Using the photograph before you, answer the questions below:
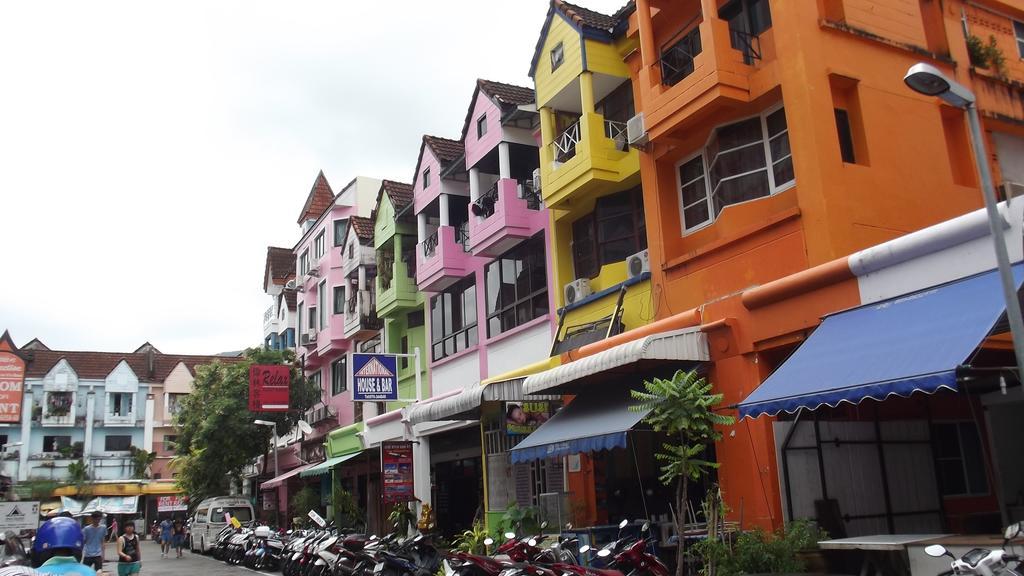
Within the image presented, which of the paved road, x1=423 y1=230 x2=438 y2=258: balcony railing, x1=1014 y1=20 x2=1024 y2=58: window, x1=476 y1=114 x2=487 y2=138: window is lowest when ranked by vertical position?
the paved road

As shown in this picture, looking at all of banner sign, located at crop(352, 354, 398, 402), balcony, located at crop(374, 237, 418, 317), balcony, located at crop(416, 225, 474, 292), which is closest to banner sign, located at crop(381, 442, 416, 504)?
banner sign, located at crop(352, 354, 398, 402)

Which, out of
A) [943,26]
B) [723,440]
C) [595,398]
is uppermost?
[943,26]

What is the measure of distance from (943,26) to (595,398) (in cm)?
926

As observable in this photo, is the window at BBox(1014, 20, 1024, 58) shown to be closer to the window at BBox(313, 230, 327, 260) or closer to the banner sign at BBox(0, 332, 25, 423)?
the window at BBox(313, 230, 327, 260)

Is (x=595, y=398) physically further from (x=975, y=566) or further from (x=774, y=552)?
(x=975, y=566)

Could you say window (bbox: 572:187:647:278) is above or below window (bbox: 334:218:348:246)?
below

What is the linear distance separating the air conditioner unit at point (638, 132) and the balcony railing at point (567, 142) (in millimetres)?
2229

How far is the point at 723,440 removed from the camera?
13.1 metres

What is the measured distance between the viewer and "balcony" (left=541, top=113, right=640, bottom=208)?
57.0 ft

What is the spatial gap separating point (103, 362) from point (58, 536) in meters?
61.8

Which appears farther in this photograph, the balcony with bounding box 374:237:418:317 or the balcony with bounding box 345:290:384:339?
the balcony with bounding box 345:290:384:339

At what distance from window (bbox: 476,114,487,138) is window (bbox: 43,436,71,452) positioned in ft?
161

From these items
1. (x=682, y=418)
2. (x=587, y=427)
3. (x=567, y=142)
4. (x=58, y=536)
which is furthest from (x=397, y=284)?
(x=58, y=536)

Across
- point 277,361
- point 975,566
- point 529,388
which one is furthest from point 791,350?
point 277,361
